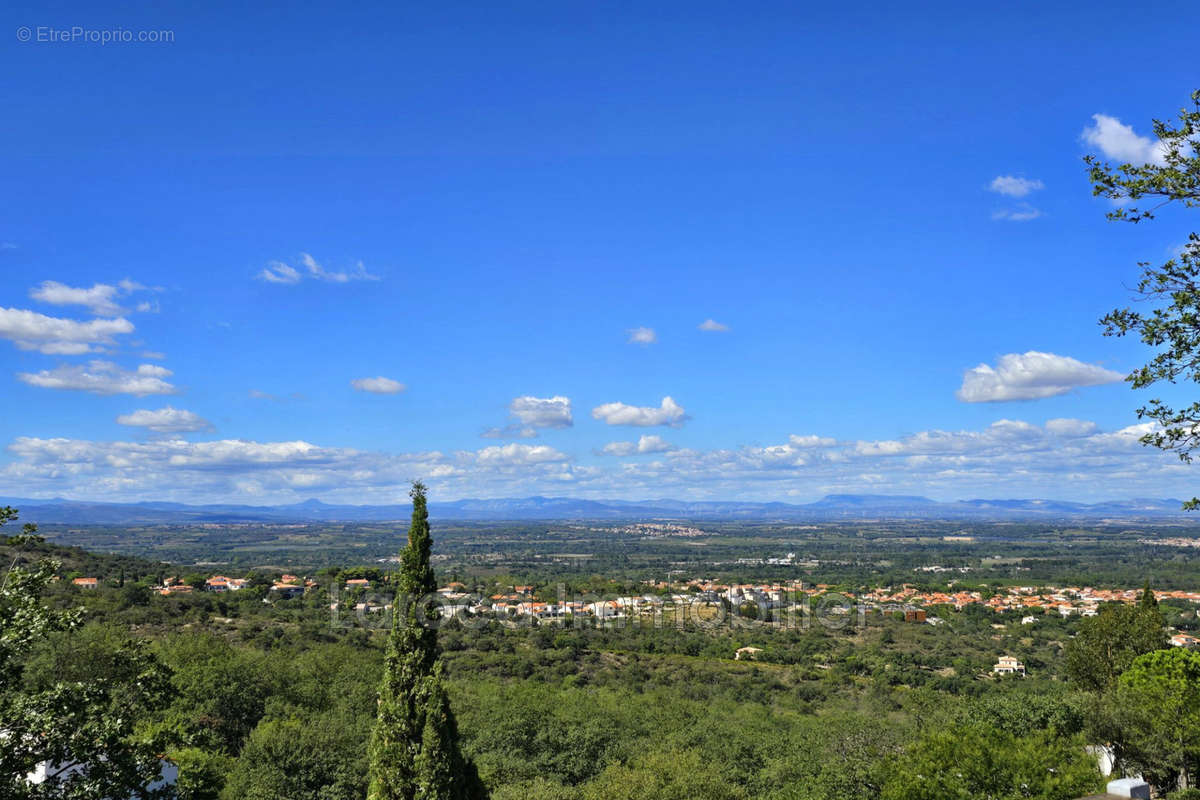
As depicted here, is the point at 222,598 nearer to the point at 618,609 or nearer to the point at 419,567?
the point at 618,609

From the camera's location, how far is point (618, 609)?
247 feet

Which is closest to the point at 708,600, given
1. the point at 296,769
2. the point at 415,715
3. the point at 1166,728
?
the point at 296,769

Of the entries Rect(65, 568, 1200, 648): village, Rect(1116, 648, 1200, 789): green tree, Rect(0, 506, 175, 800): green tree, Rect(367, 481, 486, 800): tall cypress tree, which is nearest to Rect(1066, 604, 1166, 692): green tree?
Rect(1116, 648, 1200, 789): green tree

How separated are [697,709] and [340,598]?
145 ft

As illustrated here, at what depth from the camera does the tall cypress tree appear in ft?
37.1

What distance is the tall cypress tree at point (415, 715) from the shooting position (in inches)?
446

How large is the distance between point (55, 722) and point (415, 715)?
5.44 meters

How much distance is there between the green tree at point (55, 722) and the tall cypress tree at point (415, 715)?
13.5 feet

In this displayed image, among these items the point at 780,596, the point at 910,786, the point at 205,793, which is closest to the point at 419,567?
the point at 205,793

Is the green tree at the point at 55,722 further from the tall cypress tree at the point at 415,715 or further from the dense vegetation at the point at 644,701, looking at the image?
the tall cypress tree at the point at 415,715

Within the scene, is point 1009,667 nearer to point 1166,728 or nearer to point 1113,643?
point 1113,643

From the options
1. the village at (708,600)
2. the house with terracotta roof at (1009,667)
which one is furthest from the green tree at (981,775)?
the village at (708,600)

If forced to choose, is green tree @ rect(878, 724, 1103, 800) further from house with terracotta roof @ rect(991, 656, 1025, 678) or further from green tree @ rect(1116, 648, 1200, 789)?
house with terracotta roof @ rect(991, 656, 1025, 678)

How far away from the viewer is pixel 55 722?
23.6 ft
